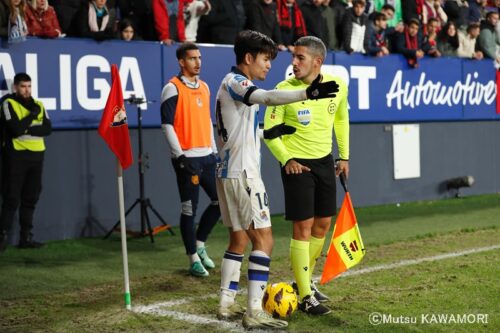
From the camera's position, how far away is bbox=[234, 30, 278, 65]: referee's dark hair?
20.0 ft

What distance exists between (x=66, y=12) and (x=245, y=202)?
6.57 m

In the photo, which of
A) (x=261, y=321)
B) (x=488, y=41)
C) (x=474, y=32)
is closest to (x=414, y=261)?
(x=261, y=321)

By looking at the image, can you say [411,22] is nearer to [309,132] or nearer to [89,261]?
[89,261]

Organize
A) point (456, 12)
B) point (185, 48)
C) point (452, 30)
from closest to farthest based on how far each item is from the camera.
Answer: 1. point (185, 48)
2. point (452, 30)
3. point (456, 12)

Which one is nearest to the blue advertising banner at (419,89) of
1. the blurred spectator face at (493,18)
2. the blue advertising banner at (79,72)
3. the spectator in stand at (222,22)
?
the blurred spectator face at (493,18)

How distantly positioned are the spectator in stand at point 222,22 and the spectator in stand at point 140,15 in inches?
40.3

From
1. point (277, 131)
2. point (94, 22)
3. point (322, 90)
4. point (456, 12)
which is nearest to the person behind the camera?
point (322, 90)

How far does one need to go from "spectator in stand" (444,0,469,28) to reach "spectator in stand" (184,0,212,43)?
7382 mm

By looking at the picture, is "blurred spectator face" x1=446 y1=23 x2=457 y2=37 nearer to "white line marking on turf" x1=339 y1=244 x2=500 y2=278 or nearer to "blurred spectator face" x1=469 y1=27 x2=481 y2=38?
"blurred spectator face" x1=469 y1=27 x2=481 y2=38

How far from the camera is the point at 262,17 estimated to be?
1359 cm

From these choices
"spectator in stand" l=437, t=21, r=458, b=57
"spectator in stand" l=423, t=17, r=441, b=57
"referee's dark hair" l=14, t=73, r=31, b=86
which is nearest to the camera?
"referee's dark hair" l=14, t=73, r=31, b=86

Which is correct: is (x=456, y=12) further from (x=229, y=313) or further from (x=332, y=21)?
(x=229, y=313)

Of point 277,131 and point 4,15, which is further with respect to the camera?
point 4,15

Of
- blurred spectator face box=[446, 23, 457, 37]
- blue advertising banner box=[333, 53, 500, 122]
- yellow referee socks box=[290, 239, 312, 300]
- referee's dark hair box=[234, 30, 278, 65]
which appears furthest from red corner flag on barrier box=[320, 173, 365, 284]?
blurred spectator face box=[446, 23, 457, 37]
